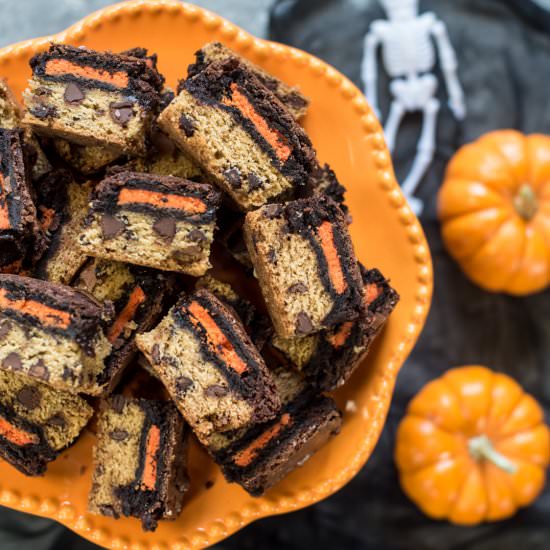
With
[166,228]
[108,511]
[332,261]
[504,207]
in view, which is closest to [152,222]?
[166,228]

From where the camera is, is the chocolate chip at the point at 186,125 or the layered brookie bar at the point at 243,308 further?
the layered brookie bar at the point at 243,308

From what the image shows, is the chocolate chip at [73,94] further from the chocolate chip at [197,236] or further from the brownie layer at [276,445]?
the brownie layer at [276,445]

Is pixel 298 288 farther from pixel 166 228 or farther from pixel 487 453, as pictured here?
pixel 487 453

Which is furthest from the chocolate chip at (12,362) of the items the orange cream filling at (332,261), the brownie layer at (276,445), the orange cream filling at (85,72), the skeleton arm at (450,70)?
the skeleton arm at (450,70)

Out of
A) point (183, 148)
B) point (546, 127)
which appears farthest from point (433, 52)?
point (183, 148)

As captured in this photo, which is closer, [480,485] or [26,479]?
[26,479]

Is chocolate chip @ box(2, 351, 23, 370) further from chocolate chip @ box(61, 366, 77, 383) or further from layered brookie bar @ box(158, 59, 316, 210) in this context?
layered brookie bar @ box(158, 59, 316, 210)

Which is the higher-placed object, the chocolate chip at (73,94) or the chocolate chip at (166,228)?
the chocolate chip at (73,94)

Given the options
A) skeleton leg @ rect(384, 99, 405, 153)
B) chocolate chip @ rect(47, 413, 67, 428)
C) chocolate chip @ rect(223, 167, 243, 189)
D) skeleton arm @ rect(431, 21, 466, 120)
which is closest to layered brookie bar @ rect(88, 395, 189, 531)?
chocolate chip @ rect(47, 413, 67, 428)

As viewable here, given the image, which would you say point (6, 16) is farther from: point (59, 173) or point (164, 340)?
point (164, 340)
